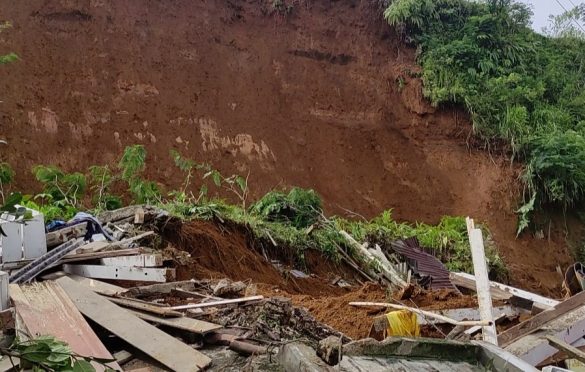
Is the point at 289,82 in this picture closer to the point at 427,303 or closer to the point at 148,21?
the point at 148,21

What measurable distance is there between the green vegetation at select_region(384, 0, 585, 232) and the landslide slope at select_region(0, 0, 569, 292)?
2.06 feet

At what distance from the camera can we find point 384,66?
1780 cm

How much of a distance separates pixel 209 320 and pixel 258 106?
472 inches

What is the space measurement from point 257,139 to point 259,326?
11.4 meters

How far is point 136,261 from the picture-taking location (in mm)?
5641

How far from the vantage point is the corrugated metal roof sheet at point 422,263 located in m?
9.17

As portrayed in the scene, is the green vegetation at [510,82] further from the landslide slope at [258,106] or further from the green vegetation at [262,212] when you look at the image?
the green vegetation at [262,212]

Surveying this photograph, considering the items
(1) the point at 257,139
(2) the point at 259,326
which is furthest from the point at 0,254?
(1) the point at 257,139

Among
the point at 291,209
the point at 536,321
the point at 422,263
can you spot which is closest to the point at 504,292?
the point at 422,263

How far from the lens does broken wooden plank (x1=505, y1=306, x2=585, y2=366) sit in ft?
14.6

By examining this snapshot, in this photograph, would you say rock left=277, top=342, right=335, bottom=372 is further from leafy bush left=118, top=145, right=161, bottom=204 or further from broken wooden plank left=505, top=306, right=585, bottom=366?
leafy bush left=118, top=145, right=161, bottom=204

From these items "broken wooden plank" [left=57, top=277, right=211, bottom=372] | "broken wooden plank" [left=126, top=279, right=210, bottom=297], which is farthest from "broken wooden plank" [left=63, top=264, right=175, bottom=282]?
"broken wooden plank" [left=57, top=277, right=211, bottom=372]

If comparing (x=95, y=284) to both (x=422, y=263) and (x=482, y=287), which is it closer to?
(x=482, y=287)

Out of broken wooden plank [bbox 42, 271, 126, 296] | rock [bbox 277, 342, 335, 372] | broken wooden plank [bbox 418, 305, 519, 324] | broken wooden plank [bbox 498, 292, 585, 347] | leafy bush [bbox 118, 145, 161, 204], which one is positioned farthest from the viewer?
leafy bush [bbox 118, 145, 161, 204]
